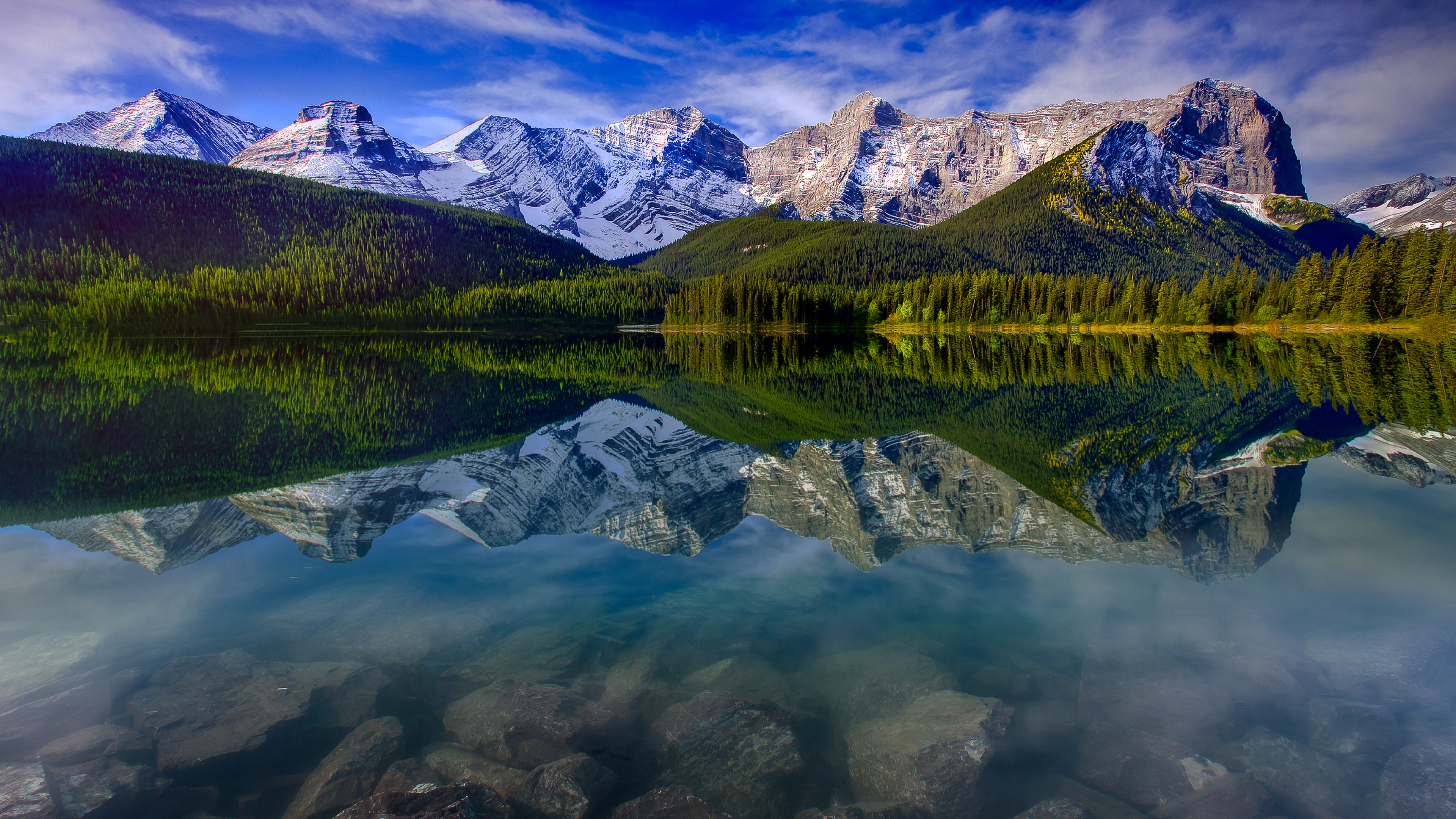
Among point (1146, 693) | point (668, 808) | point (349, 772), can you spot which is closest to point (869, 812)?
point (668, 808)

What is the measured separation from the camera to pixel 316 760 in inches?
219

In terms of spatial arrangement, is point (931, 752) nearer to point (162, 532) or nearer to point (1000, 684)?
point (1000, 684)

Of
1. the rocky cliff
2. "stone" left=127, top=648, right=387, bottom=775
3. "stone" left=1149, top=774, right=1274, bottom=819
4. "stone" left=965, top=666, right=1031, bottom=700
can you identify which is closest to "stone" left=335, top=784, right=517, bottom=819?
"stone" left=127, top=648, right=387, bottom=775

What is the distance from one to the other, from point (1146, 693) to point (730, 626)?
15.0ft

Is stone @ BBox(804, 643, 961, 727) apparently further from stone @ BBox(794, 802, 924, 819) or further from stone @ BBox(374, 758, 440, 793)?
stone @ BBox(374, 758, 440, 793)

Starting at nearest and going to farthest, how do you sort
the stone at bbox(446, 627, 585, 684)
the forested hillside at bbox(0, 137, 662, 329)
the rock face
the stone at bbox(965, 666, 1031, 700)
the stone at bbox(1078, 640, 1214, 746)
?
the stone at bbox(1078, 640, 1214, 746)
the stone at bbox(965, 666, 1031, 700)
the stone at bbox(446, 627, 585, 684)
the rock face
the forested hillside at bbox(0, 137, 662, 329)

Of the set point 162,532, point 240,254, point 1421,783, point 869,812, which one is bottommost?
point 869,812

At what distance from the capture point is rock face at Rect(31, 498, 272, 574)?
9961 millimetres

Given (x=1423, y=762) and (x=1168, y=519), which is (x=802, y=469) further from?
(x=1423, y=762)

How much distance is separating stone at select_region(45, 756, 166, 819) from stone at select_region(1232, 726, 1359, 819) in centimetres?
913

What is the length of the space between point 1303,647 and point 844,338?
10740 centimetres

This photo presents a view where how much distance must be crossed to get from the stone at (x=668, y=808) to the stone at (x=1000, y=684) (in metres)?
3.14

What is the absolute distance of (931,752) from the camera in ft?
18.5

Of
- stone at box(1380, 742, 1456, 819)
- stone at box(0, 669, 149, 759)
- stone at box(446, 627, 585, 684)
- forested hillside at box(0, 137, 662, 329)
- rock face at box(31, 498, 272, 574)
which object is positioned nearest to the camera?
stone at box(1380, 742, 1456, 819)
